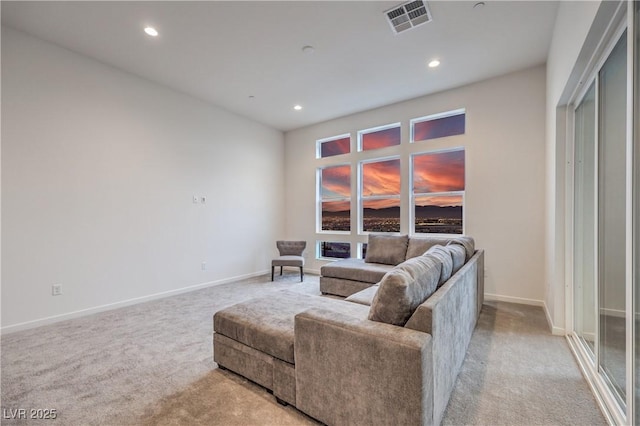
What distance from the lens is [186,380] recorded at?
1.98 metres

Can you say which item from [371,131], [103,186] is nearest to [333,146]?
[371,131]

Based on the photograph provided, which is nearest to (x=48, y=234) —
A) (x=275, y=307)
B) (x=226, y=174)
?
(x=226, y=174)

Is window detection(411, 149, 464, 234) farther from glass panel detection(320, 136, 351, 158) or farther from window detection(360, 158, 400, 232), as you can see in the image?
glass panel detection(320, 136, 351, 158)

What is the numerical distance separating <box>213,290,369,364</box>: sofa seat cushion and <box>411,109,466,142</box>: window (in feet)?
11.6

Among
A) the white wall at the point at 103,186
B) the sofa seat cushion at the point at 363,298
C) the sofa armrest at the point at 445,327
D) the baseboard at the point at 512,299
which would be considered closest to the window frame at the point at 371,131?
the white wall at the point at 103,186

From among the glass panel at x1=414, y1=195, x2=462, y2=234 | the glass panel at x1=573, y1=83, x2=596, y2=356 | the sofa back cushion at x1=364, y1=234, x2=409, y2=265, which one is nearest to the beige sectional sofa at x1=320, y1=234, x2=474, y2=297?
the sofa back cushion at x1=364, y1=234, x2=409, y2=265

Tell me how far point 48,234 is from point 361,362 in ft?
12.3

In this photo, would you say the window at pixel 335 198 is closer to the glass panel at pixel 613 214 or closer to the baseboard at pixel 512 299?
the baseboard at pixel 512 299

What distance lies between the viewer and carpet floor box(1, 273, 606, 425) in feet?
5.34

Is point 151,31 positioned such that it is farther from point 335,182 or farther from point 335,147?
point 335,182

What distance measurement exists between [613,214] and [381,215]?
3.49 m

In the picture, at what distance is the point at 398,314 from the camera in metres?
1.45

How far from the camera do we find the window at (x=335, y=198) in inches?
219

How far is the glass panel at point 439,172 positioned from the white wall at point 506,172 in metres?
0.17
